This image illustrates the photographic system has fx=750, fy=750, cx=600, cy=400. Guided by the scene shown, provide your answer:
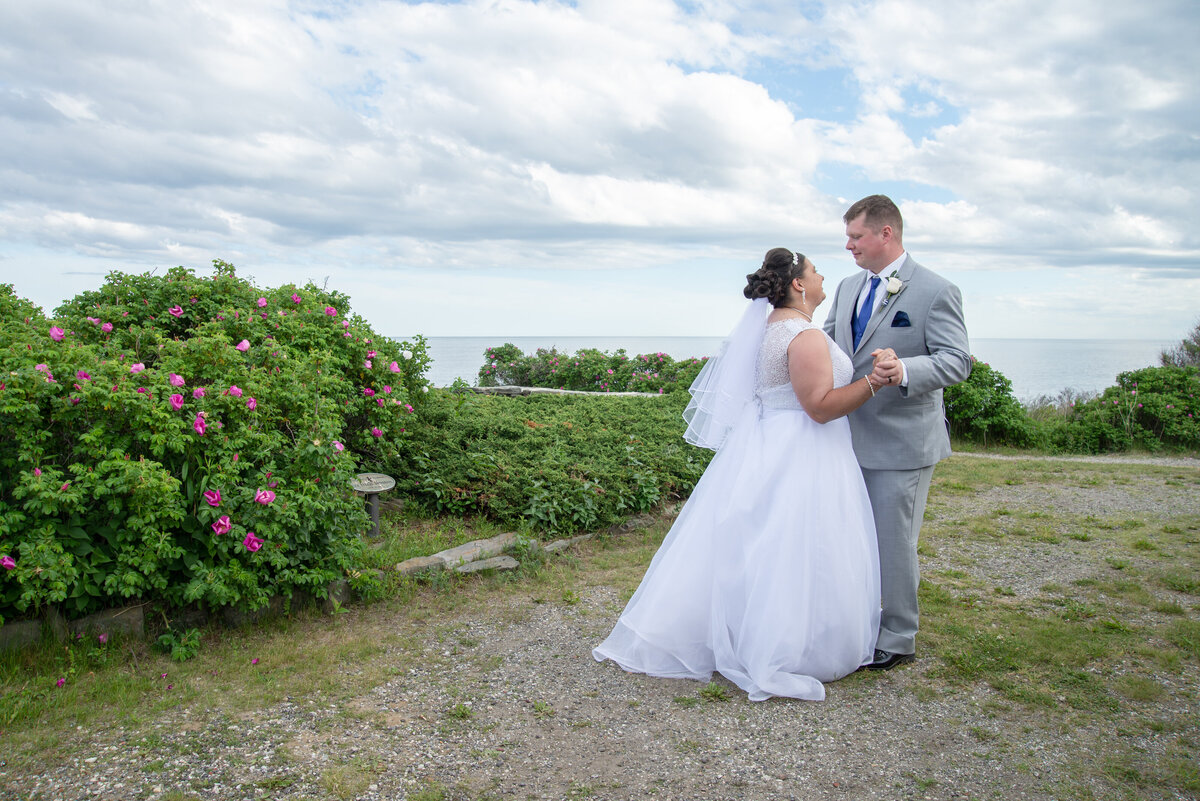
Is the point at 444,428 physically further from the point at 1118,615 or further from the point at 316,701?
the point at 1118,615

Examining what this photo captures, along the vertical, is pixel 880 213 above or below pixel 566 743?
above

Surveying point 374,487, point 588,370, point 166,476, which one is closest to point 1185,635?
point 374,487

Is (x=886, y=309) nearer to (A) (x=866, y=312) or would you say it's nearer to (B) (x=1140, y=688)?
(A) (x=866, y=312)

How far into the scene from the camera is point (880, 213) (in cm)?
380

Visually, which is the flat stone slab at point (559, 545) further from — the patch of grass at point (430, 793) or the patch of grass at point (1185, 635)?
the patch of grass at point (1185, 635)

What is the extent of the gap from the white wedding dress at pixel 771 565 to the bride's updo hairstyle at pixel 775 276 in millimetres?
159

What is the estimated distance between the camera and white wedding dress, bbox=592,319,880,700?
11.6ft

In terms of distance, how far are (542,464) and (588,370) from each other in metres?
8.15

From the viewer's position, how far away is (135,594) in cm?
381

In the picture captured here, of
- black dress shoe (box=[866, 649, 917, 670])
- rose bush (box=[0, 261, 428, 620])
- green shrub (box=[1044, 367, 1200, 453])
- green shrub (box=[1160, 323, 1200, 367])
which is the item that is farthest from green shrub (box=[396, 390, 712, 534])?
green shrub (box=[1160, 323, 1200, 367])

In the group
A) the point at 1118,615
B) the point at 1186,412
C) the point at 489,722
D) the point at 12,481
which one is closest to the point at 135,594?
the point at 12,481

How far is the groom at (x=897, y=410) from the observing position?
3662 millimetres

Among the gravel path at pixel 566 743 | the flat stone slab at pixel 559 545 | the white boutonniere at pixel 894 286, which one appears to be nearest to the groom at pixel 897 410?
the white boutonniere at pixel 894 286

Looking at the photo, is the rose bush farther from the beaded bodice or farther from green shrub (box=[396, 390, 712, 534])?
the beaded bodice
